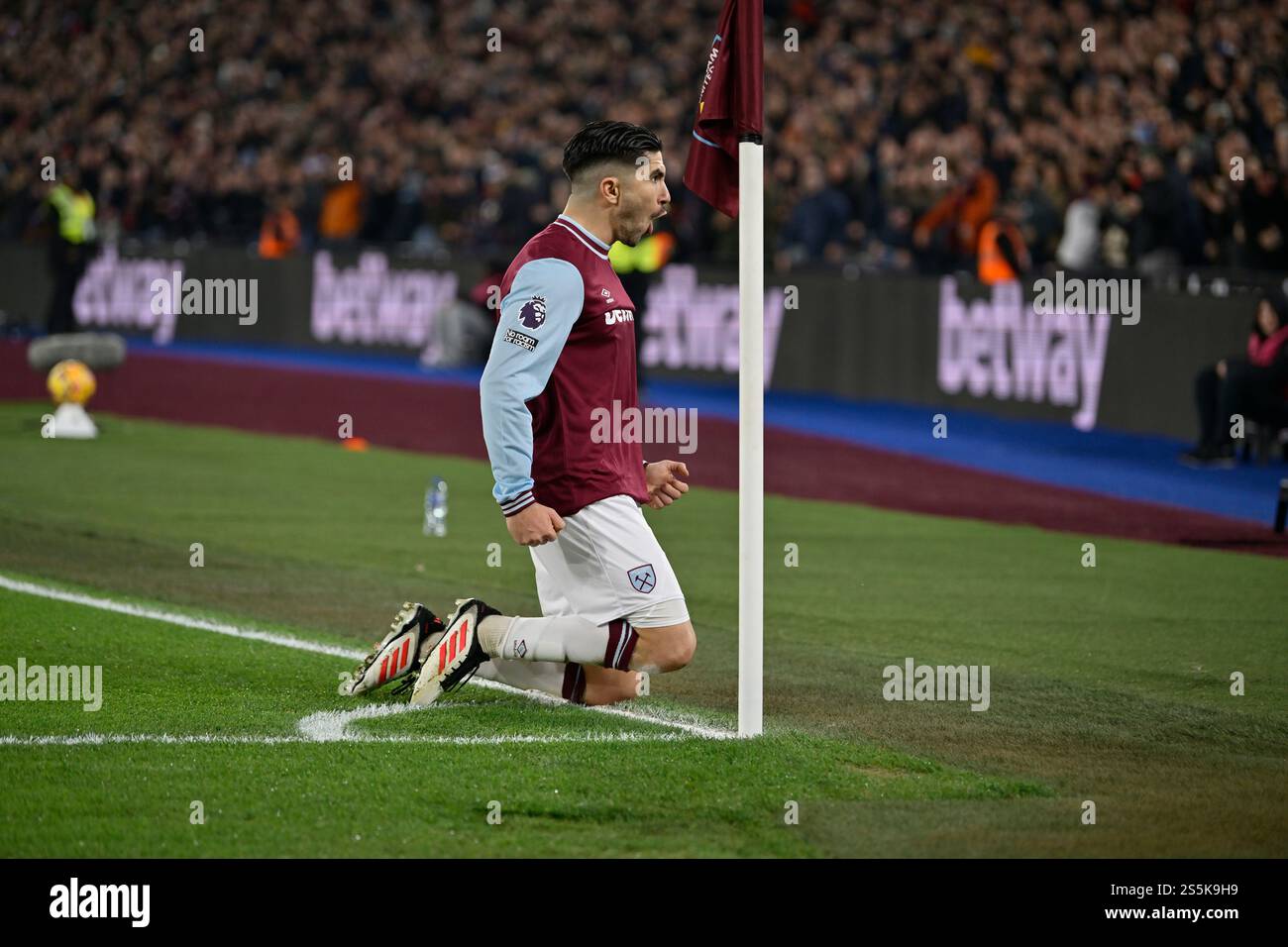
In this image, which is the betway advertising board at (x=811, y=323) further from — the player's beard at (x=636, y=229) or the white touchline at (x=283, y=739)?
the white touchline at (x=283, y=739)

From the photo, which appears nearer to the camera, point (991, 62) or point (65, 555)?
point (65, 555)

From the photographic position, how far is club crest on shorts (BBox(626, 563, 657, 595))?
7.25 meters

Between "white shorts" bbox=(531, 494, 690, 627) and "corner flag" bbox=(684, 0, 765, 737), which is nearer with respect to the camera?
"corner flag" bbox=(684, 0, 765, 737)

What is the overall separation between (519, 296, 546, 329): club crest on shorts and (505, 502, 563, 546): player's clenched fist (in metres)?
0.65

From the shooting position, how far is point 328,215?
31.5 m

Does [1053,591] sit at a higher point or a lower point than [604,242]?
lower

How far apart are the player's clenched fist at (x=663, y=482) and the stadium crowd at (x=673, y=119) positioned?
1205 centimetres

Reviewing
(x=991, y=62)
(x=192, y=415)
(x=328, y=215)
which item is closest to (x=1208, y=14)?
(x=991, y=62)

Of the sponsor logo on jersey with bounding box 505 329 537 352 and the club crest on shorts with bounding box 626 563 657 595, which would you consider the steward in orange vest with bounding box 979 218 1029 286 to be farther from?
the sponsor logo on jersey with bounding box 505 329 537 352

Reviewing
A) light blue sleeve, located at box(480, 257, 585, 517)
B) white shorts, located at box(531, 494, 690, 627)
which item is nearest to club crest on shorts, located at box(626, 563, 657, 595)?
white shorts, located at box(531, 494, 690, 627)

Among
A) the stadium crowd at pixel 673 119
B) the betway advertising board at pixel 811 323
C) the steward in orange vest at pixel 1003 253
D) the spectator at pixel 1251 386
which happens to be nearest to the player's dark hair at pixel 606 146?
the spectator at pixel 1251 386

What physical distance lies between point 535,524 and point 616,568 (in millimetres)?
472
